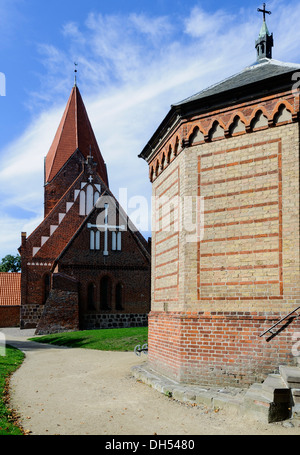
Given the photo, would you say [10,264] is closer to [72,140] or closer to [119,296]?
[72,140]

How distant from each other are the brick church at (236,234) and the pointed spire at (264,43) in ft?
5.98

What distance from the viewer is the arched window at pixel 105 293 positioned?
29156 millimetres

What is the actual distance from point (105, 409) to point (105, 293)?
869 inches

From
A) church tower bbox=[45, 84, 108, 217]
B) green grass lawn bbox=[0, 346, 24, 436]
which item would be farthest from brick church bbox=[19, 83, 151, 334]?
green grass lawn bbox=[0, 346, 24, 436]

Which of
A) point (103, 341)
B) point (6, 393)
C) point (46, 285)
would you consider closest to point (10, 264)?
point (46, 285)

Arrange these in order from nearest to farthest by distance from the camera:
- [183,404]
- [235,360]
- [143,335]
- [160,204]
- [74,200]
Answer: [183,404] → [235,360] → [160,204] → [143,335] → [74,200]

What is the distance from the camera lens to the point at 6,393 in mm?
8766

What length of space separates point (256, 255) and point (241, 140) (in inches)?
94.5

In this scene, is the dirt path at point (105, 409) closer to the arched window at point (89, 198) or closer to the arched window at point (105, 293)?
the arched window at point (105, 293)

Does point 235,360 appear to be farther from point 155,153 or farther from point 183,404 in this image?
point 155,153

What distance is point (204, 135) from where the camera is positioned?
917cm

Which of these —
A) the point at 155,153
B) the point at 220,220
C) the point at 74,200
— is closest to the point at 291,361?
the point at 220,220

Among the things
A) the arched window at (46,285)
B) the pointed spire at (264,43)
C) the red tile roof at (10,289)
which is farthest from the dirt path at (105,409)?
the red tile roof at (10,289)

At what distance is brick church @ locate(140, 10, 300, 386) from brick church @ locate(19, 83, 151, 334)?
59.8ft
